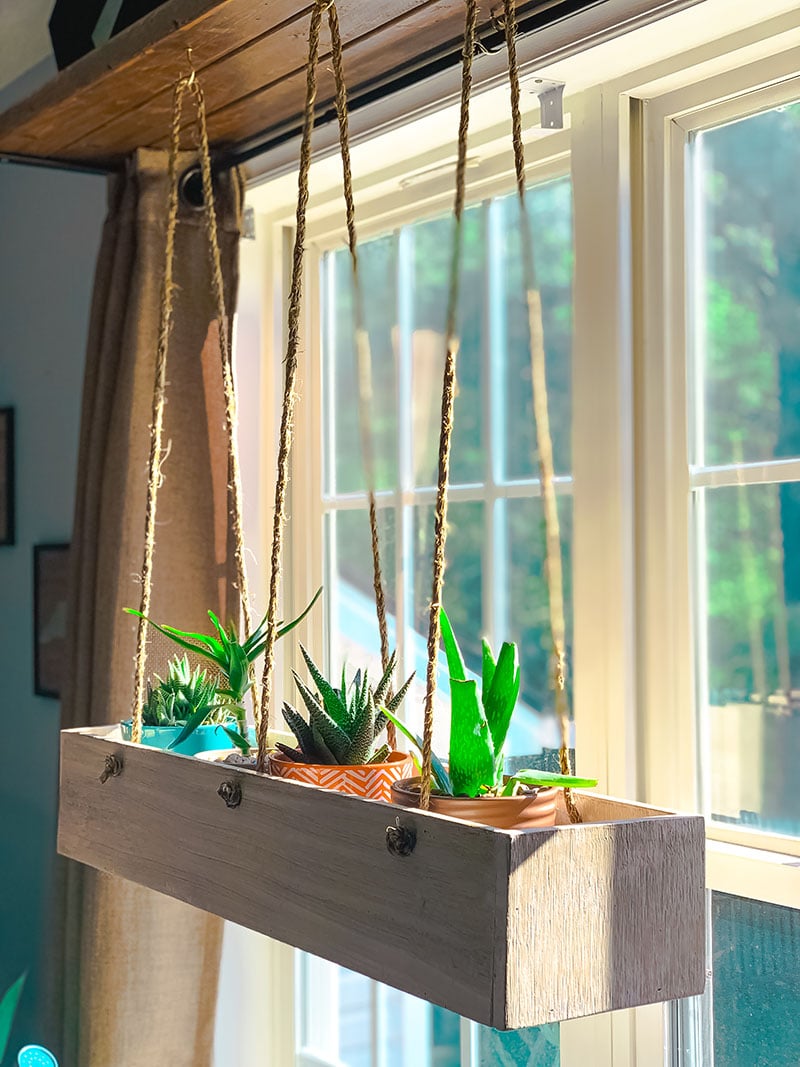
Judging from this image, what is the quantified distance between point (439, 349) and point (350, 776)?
37.8 inches

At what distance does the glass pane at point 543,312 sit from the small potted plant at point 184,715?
0.57 metres

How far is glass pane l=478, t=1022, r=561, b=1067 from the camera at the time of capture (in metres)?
1.68

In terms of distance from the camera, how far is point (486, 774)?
40.1 inches

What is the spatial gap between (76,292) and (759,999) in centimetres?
179

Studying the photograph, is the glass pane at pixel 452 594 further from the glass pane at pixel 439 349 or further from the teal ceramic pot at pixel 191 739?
the teal ceramic pot at pixel 191 739

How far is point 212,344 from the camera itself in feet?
6.56

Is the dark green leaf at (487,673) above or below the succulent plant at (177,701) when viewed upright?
above

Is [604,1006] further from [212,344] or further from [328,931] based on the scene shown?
[212,344]

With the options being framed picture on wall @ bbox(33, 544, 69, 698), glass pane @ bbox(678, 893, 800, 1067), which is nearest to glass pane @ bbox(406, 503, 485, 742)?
glass pane @ bbox(678, 893, 800, 1067)

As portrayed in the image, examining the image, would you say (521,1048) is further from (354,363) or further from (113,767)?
(354,363)

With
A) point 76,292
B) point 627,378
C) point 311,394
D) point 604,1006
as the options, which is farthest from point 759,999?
point 76,292

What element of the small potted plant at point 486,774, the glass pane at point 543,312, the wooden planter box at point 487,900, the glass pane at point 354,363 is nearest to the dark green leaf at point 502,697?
the small potted plant at point 486,774

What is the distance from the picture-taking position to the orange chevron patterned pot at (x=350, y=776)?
1.15m

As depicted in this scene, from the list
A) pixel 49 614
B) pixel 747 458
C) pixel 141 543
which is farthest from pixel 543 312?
pixel 49 614
